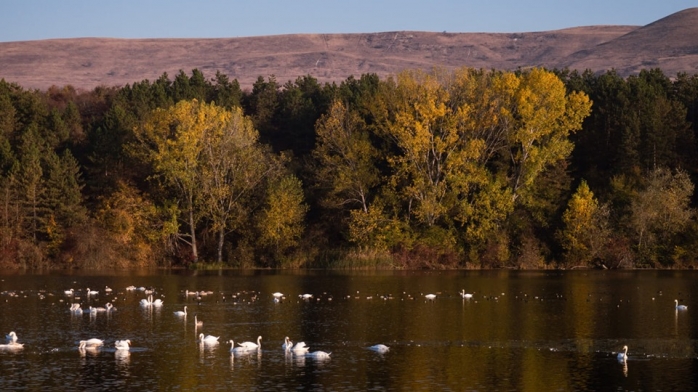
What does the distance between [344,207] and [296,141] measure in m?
16.2

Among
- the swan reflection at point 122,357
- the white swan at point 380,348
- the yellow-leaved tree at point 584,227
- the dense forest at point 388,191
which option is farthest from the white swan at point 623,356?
the dense forest at point 388,191

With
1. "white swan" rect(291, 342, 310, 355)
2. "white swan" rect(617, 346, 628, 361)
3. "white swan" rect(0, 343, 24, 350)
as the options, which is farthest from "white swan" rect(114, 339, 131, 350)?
"white swan" rect(617, 346, 628, 361)

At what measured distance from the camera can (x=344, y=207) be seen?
89.0m

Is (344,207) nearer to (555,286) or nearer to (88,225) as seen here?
(88,225)

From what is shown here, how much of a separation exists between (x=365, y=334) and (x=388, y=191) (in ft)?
140

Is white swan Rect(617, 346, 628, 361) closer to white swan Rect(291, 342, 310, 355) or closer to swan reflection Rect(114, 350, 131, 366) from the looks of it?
white swan Rect(291, 342, 310, 355)

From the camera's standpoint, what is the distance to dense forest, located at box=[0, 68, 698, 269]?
275ft

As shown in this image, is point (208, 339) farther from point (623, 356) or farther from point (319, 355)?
point (623, 356)

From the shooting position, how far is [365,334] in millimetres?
43344

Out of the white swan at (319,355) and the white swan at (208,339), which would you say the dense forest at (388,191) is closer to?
the white swan at (208,339)

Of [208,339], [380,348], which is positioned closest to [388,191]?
[208,339]

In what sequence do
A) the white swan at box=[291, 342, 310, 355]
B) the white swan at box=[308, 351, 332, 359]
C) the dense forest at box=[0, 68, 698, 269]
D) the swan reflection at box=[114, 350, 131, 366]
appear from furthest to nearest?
the dense forest at box=[0, 68, 698, 269] → the white swan at box=[291, 342, 310, 355] → the white swan at box=[308, 351, 332, 359] → the swan reflection at box=[114, 350, 131, 366]

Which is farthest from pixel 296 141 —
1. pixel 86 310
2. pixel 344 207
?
pixel 86 310

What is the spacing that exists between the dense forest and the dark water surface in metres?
12.8
